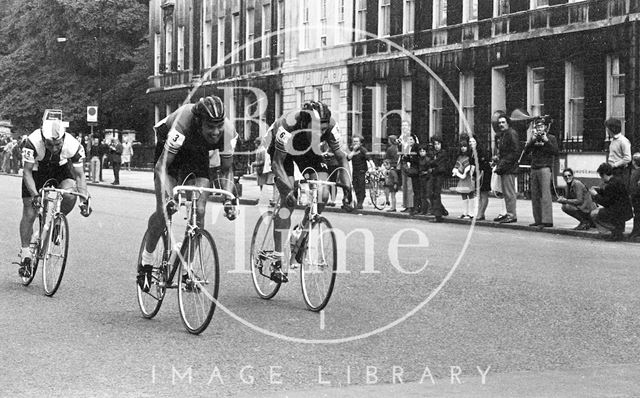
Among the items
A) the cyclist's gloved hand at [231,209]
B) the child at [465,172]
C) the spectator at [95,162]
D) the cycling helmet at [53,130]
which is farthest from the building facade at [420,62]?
the cyclist's gloved hand at [231,209]

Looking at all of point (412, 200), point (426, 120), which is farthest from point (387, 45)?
point (412, 200)

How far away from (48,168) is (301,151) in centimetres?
309

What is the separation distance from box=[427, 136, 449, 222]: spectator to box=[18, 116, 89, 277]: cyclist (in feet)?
48.0

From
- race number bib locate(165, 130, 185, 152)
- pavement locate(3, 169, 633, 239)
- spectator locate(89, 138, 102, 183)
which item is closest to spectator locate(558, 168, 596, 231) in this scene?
pavement locate(3, 169, 633, 239)

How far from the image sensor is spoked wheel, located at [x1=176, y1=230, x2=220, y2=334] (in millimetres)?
9766

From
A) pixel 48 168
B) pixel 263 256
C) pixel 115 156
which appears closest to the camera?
pixel 263 256

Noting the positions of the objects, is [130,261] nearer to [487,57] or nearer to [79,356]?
[79,356]

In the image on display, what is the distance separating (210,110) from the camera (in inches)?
401

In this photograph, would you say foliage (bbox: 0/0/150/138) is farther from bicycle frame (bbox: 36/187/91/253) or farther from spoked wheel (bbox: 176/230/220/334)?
spoked wheel (bbox: 176/230/220/334)

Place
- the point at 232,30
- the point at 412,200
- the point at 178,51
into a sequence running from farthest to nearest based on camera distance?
the point at 178,51, the point at 232,30, the point at 412,200

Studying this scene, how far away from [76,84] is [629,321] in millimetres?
71524

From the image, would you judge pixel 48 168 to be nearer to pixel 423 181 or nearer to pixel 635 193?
pixel 635 193

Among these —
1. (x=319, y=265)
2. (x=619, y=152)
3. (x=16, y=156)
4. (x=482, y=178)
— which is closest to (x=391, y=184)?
(x=482, y=178)

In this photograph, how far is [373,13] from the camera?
1854 inches
